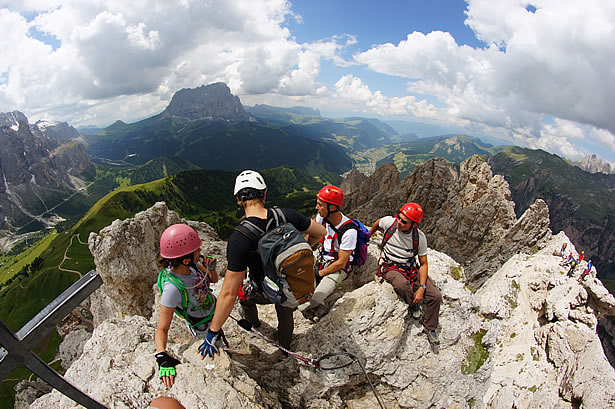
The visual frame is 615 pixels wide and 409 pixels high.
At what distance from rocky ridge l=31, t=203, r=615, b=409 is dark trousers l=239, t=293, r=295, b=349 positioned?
761 mm

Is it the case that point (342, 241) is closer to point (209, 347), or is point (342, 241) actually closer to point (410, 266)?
point (410, 266)

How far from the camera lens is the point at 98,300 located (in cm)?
2662

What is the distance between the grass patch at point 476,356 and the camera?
8991 mm

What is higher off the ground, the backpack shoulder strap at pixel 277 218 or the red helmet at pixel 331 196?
the backpack shoulder strap at pixel 277 218

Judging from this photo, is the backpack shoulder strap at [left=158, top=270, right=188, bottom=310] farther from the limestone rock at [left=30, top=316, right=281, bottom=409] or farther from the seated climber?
the limestone rock at [left=30, top=316, right=281, bottom=409]

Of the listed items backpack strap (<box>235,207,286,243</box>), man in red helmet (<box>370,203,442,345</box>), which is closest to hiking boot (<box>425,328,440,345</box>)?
man in red helmet (<box>370,203,442,345</box>)

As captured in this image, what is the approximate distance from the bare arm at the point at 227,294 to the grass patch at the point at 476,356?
8231 millimetres

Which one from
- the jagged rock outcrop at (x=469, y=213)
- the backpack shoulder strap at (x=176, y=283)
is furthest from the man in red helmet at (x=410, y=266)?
the jagged rock outcrop at (x=469, y=213)

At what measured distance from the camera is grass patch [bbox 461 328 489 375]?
29.5 feet

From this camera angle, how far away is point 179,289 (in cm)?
620

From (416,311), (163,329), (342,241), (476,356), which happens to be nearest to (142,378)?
(163,329)

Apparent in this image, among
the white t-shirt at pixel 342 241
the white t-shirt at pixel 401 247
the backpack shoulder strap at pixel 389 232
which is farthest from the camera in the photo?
the backpack shoulder strap at pixel 389 232

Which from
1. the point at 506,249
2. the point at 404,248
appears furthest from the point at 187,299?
the point at 506,249

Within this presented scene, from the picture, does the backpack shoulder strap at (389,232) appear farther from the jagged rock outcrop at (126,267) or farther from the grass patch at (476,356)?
the jagged rock outcrop at (126,267)
